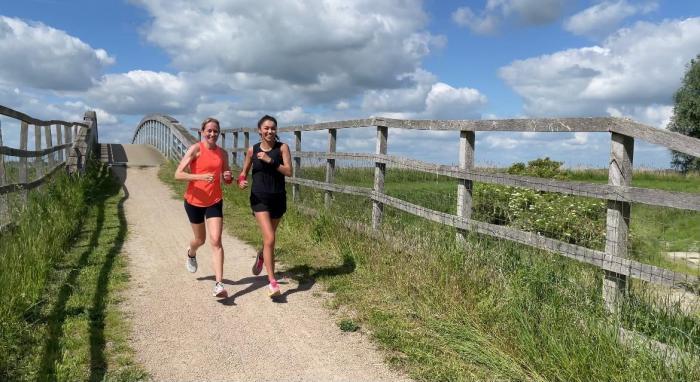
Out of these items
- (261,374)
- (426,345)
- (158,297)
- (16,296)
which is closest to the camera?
(261,374)

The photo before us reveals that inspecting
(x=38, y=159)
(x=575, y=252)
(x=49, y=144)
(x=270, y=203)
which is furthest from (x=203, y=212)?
(x=49, y=144)

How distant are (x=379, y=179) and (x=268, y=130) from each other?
2.65 meters

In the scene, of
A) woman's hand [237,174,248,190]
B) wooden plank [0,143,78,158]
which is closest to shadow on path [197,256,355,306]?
woman's hand [237,174,248,190]

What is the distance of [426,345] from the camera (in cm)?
464

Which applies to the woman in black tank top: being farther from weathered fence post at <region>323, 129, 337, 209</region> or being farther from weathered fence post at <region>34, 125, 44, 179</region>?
weathered fence post at <region>34, 125, 44, 179</region>

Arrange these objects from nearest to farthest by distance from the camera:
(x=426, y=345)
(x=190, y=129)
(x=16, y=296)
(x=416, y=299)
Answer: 1. (x=426, y=345)
2. (x=16, y=296)
3. (x=416, y=299)
4. (x=190, y=129)

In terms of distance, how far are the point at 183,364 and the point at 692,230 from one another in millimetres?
13845

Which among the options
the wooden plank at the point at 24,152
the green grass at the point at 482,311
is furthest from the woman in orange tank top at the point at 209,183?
the wooden plank at the point at 24,152

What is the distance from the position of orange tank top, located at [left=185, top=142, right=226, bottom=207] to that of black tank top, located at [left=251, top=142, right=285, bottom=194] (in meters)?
0.39

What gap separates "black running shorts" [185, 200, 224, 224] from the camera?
6.21 metres

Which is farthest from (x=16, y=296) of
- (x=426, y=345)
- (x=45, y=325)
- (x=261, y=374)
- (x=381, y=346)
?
(x=426, y=345)

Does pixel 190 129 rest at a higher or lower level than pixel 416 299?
higher

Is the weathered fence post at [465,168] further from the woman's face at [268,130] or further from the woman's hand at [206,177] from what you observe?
the woman's hand at [206,177]

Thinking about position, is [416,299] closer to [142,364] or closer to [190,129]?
[142,364]
